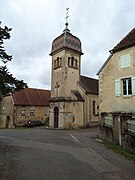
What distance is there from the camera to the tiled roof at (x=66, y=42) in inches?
1017

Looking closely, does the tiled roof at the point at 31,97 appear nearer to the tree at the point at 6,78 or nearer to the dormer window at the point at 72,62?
the dormer window at the point at 72,62

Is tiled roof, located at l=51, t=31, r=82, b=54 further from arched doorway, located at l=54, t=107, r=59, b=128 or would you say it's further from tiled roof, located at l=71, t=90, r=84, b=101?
arched doorway, located at l=54, t=107, r=59, b=128

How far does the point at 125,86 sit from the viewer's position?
14445mm

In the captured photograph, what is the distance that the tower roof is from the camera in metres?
25.8

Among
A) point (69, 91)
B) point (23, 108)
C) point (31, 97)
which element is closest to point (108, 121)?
point (69, 91)

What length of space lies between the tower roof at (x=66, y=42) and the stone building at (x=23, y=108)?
11.9 m

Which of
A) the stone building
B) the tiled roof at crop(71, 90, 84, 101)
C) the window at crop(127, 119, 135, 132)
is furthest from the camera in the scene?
the stone building

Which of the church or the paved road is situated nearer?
the paved road

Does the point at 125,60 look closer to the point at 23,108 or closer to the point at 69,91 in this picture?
the point at 69,91

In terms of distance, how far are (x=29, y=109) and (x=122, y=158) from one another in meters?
27.7

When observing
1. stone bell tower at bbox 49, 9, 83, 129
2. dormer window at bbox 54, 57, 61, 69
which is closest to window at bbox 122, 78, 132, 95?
stone bell tower at bbox 49, 9, 83, 129

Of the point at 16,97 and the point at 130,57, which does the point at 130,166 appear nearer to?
the point at 130,57

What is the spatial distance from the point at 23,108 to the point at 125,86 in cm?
2351

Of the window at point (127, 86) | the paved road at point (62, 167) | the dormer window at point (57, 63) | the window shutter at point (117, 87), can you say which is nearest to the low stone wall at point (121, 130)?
the paved road at point (62, 167)
